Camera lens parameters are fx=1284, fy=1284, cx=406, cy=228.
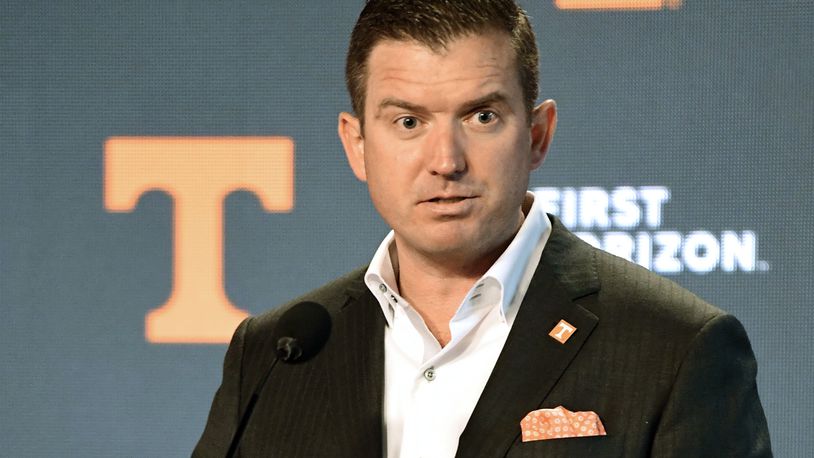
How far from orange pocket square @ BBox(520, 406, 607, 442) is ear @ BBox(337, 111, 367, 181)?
53cm

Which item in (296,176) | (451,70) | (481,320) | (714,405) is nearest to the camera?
(714,405)

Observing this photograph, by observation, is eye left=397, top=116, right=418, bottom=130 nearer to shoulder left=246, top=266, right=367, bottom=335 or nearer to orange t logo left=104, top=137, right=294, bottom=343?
shoulder left=246, top=266, right=367, bottom=335

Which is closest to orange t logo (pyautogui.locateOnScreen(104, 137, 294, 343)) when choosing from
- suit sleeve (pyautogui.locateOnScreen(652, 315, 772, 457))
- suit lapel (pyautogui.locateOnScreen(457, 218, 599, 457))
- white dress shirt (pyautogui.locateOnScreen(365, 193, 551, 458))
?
white dress shirt (pyautogui.locateOnScreen(365, 193, 551, 458))

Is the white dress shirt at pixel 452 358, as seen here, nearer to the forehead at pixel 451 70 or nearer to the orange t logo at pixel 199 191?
the forehead at pixel 451 70

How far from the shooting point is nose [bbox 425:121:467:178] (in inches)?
75.6

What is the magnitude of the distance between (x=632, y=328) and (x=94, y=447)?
88.9 inches

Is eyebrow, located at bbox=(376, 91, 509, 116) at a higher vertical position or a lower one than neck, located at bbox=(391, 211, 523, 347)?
higher

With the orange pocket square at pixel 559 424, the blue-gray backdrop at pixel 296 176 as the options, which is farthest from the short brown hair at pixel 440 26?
the blue-gray backdrop at pixel 296 176

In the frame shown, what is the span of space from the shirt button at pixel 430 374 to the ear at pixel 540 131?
370 mm

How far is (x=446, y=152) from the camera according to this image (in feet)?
6.31

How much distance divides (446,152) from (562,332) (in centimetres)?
34

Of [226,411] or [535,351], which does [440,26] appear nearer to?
[535,351]

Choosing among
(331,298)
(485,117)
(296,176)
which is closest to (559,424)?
(485,117)

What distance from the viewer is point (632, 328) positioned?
1.99 m
